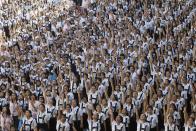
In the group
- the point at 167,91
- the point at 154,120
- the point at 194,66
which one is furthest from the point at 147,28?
the point at 154,120

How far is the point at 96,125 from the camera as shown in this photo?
1230cm

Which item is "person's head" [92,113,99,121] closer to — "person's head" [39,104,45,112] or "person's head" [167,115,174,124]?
"person's head" [39,104,45,112]

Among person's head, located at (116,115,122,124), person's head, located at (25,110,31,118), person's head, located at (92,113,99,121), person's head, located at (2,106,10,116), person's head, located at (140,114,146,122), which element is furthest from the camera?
person's head, located at (2,106,10,116)

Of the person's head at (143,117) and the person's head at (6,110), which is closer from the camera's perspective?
the person's head at (143,117)

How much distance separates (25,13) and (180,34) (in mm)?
10060

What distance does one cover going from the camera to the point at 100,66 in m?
16.1

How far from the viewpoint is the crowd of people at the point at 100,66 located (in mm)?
12664

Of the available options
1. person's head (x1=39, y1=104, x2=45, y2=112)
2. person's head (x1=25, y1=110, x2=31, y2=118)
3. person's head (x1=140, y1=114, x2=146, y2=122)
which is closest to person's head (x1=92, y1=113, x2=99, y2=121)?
person's head (x1=140, y1=114, x2=146, y2=122)

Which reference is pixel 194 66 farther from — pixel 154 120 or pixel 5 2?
pixel 5 2

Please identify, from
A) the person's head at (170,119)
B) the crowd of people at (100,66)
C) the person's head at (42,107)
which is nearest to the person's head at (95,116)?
the crowd of people at (100,66)

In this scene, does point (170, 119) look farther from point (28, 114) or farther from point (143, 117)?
point (28, 114)

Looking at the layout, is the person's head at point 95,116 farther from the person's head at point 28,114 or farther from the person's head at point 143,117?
the person's head at point 28,114

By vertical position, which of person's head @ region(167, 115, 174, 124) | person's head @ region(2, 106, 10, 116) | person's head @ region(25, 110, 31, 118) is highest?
person's head @ region(167, 115, 174, 124)

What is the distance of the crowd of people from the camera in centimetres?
1266
